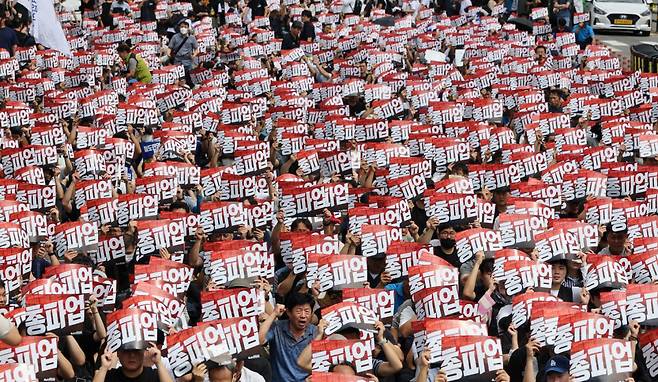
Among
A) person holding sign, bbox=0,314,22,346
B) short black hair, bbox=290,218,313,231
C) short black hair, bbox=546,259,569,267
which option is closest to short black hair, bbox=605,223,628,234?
short black hair, bbox=546,259,569,267

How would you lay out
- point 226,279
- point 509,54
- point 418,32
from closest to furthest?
point 226,279 < point 509,54 < point 418,32

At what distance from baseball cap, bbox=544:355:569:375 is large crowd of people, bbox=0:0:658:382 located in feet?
0.08

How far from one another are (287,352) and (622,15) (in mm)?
28717

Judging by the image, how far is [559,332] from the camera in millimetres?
10391

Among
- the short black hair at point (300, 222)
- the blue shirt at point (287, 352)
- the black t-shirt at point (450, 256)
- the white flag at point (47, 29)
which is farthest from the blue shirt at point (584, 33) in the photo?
the blue shirt at point (287, 352)

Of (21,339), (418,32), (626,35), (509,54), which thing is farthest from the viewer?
(626,35)

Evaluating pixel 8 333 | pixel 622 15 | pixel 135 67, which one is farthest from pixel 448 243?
pixel 622 15

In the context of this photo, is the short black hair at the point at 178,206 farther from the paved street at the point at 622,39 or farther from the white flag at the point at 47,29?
the paved street at the point at 622,39

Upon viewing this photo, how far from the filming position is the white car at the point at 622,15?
38.0 meters

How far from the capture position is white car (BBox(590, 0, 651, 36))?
3797 centimetres

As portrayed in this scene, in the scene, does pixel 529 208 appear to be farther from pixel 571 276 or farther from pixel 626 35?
pixel 626 35

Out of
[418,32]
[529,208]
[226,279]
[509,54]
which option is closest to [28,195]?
[226,279]

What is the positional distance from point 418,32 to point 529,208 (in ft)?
52.8

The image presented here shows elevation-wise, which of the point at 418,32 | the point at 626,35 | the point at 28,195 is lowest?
the point at 626,35
